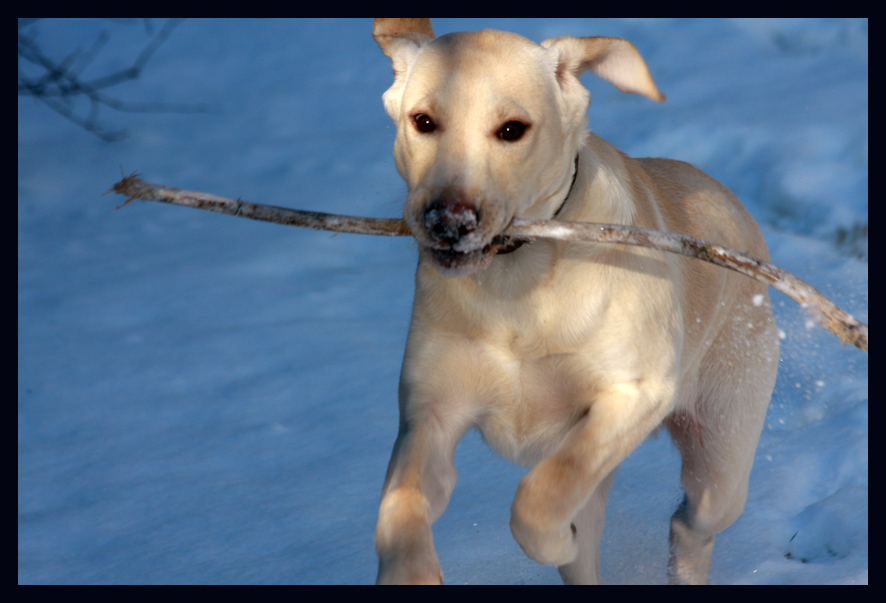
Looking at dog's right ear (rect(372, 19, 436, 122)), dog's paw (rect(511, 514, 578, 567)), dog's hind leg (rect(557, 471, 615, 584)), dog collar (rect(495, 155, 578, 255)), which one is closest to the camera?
dog's paw (rect(511, 514, 578, 567))

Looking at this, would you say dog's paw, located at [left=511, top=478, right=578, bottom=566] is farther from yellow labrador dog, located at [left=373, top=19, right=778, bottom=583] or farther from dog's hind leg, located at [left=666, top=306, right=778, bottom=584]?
dog's hind leg, located at [left=666, top=306, right=778, bottom=584]

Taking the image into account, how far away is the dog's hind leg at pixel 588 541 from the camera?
125 inches

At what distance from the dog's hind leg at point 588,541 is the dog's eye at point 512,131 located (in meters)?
1.44

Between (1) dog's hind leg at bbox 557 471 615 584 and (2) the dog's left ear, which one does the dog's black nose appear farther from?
(1) dog's hind leg at bbox 557 471 615 584

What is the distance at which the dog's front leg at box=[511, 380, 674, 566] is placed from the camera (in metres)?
2.31

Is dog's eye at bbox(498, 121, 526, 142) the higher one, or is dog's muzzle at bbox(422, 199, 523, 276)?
dog's eye at bbox(498, 121, 526, 142)

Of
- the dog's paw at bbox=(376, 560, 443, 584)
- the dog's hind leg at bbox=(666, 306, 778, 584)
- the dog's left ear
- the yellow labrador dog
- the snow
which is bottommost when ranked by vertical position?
the snow

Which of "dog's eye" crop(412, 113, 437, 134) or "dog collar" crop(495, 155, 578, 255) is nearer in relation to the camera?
"dog's eye" crop(412, 113, 437, 134)

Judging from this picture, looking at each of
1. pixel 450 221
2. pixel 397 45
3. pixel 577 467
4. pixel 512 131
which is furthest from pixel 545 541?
pixel 397 45

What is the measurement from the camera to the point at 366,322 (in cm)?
625

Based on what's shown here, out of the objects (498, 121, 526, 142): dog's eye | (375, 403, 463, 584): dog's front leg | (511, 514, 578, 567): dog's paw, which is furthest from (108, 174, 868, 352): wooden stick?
(511, 514, 578, 567): dog's paw

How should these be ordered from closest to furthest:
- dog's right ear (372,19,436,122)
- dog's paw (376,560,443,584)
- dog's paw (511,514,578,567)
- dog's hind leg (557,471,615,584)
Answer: dog's paw (376,560,443,584) < dog's paw (511,514,578,567) < dog's right ear (372,19,436,122) < dog's hind leg (557,471,615,584)

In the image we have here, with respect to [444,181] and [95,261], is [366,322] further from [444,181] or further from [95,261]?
[444,181]

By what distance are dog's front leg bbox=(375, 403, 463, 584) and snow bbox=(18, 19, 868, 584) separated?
584 millimetres
